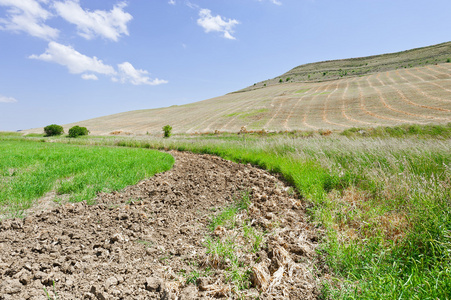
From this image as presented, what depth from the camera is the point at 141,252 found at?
293 centimetres

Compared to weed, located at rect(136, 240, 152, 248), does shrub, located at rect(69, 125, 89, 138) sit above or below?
above

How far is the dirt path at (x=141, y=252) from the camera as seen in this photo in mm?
2170

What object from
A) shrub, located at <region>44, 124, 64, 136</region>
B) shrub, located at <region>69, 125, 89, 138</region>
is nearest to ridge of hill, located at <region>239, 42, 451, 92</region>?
shrub, located at <region>69, 125, 89, 138</region>

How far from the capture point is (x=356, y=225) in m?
3.38

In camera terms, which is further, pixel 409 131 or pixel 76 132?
pixel 76 132

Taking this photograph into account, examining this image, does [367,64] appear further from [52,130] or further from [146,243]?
[146,243]

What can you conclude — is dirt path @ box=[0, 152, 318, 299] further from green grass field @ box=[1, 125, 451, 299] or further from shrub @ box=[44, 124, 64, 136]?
shrub @ box=[44, 124, 64, 136]

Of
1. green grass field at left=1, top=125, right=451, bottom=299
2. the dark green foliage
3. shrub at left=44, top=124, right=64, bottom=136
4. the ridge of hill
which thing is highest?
the ridge of hill

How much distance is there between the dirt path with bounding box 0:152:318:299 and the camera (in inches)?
85.4

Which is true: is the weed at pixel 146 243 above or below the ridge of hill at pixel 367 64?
below

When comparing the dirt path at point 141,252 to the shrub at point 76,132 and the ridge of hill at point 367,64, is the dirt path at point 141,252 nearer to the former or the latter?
the shrub at point 76,132

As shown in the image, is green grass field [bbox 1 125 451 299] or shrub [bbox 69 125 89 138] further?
shrub [bbox 69 125 89 138]

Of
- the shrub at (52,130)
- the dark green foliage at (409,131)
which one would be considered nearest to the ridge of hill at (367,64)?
the dark green foliage at (409,131)

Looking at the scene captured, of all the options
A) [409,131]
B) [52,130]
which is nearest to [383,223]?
[409,131]
